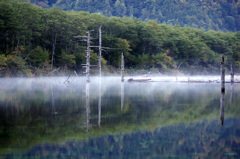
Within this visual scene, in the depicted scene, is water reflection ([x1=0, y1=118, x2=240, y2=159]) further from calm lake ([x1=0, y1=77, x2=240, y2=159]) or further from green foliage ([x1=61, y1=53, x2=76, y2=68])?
green foliage ([x1=61, y1=53, x2=76, y2=68])

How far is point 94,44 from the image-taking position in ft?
237

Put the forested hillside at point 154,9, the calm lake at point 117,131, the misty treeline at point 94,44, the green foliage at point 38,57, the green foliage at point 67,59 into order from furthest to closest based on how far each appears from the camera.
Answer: the forested hillside at point 154,9
the green foliage at point 67,59
the green foliage at point 38,57
the misty treeline at point 94,44
the calm lake at point 117,131

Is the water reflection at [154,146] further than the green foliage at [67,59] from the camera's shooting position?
No

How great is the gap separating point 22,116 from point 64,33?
166 feet

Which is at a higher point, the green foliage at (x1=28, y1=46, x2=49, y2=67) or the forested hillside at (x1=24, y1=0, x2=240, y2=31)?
the forested hillside at (x1=24, y1=0, x2=240, y2=31)

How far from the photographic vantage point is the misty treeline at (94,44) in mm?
54438

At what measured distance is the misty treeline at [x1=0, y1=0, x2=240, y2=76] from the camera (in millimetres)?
54438

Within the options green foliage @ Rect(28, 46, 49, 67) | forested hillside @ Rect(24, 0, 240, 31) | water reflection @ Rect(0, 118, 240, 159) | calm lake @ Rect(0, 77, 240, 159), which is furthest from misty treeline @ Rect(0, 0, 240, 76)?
forested hillside @ Rect(24, 0, 240, 31)

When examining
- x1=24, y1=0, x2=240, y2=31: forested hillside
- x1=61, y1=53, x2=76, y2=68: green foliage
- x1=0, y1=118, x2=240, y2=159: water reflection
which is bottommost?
x1=0, y1=118, x2=240, y2=159: water reflection

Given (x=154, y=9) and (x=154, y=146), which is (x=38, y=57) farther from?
(x=154, y=9)

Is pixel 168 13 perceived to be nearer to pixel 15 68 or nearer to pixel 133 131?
pixel 15 68

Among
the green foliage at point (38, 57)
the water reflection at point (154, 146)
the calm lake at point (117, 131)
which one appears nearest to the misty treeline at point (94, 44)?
the green foliage at point (38, 57)

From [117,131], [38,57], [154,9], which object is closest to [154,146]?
[117,131]

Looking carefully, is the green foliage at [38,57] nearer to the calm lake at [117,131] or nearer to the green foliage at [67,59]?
the green foliage at [67,59]
